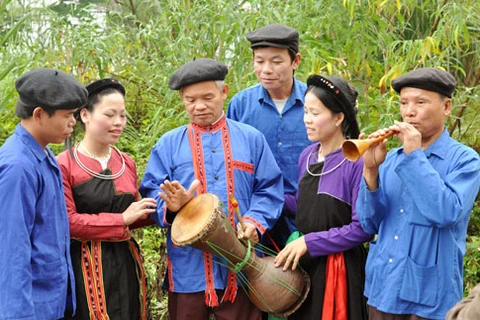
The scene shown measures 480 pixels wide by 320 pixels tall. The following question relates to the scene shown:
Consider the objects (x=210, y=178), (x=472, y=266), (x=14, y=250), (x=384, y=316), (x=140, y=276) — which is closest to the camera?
(x=14, y=250)

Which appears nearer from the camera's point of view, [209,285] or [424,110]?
[424,110]

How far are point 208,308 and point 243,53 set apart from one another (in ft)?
6.87

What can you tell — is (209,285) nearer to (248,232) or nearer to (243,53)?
(248,232)

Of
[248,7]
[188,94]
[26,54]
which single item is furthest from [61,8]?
[188,94]

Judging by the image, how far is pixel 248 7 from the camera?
586cm

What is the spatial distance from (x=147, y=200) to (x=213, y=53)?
1.91m

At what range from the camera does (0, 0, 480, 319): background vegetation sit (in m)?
5.39

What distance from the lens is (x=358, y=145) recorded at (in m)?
3.53

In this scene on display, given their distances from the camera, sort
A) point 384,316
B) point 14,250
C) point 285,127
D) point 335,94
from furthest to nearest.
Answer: point 285,127 → point 335,94 → point 384,316 → point 14,250

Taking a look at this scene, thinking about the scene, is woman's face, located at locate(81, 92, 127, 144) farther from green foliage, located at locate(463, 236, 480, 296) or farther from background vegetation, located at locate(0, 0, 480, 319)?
green foliage, located at locate(463, 236, 480, 296)

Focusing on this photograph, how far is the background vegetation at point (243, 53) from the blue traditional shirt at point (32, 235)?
138cm

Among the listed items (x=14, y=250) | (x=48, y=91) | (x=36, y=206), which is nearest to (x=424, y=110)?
(x=48, y=91)

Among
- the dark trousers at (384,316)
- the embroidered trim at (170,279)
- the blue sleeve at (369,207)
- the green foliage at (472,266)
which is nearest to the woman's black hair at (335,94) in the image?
the blue sleeve at (369,207)

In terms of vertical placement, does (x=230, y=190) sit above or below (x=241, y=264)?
above
